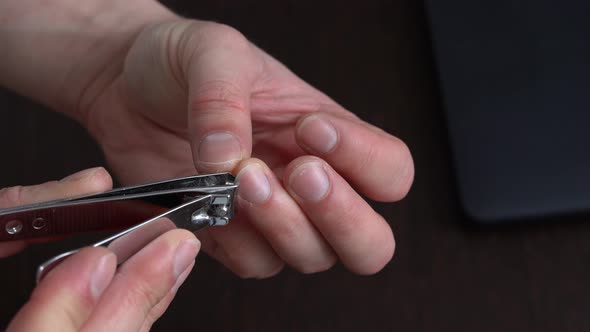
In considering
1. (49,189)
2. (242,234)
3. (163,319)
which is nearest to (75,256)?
(49,189)

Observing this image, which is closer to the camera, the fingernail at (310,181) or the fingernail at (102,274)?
the fingernail at (102,274)

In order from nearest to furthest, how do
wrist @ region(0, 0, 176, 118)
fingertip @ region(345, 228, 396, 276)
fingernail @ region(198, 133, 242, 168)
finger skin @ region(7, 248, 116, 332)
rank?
finger skin @ region(7, 248, 116, 332), fingernail @ region(198, 133, 242, 168), fingertip @ region(345, 228, 396, 276), wrist @ region(0, 0, 176, 118)

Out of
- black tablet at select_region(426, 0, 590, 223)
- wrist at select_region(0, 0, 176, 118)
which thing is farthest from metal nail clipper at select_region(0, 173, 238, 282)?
black tablet at select_region(426, 0, 590, 223)

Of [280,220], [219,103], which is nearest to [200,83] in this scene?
[219,103]

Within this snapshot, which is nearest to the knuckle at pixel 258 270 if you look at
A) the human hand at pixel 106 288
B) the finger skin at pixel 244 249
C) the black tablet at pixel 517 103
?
the finger skin at pixel 244 249

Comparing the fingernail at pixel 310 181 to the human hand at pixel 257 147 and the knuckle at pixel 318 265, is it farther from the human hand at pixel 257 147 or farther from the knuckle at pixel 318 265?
the knuckle at pixel 318 265

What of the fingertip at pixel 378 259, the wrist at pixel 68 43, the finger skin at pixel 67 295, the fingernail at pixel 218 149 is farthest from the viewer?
the wrist at pixel 68 43

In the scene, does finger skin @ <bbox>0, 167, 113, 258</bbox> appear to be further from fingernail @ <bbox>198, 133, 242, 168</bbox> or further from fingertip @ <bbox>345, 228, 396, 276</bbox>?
fingertip @ <bbox>345, 228, 396, 276</bbox>
